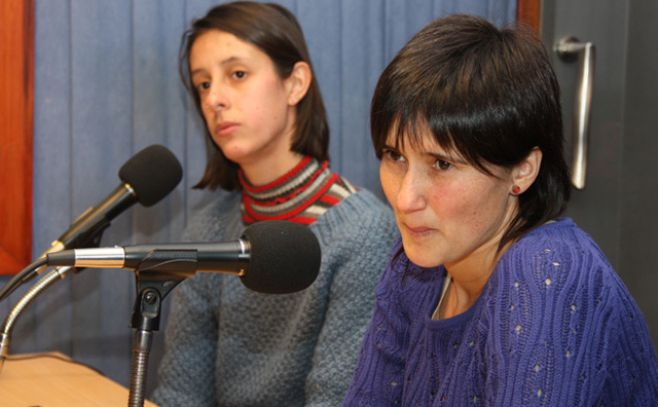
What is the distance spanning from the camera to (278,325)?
5.55 ft

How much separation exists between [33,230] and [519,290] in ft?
3.98

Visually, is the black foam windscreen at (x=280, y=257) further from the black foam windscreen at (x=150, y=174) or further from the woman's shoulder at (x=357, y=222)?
the woman's shoulder at (x=357, y=222)

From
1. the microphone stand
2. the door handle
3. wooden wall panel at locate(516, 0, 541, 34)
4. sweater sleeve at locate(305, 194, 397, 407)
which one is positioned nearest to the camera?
the microphone stand

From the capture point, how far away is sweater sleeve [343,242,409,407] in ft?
4.16

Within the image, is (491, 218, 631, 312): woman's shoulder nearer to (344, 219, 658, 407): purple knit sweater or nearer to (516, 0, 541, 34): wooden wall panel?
(344, 219, 658, 407): purple knit sweater

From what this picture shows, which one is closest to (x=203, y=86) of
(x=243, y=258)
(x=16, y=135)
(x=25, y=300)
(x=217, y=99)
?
(x=217, y=99)

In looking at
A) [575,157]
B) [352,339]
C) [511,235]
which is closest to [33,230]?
[352,339]

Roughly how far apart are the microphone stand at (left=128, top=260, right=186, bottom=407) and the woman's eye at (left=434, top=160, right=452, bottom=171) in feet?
1.11

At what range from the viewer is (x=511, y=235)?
111 centimetres

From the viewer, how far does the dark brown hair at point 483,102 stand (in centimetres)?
102

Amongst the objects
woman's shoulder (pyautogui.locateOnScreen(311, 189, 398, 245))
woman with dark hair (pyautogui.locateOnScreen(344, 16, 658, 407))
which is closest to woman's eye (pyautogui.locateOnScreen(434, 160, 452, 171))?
woman with dark hair (pyautogui.locateOnScreen(344, 16, 658, 407))

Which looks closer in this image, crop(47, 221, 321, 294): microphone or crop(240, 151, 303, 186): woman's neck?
crop(47, 221, 321, 294): microphone

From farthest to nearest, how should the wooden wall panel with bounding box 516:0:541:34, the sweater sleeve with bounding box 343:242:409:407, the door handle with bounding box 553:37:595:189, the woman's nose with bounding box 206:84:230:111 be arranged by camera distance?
1. the wooden wall panel with bounding box 516:0:541:34
2. the door handle with bounding box 553:37:595:189
3. the woman's nose with bounding box 206:84:230:111
4. the sweater sleeve with bounding box 343:242:409:407

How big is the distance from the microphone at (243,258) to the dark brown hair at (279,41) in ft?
2.53
